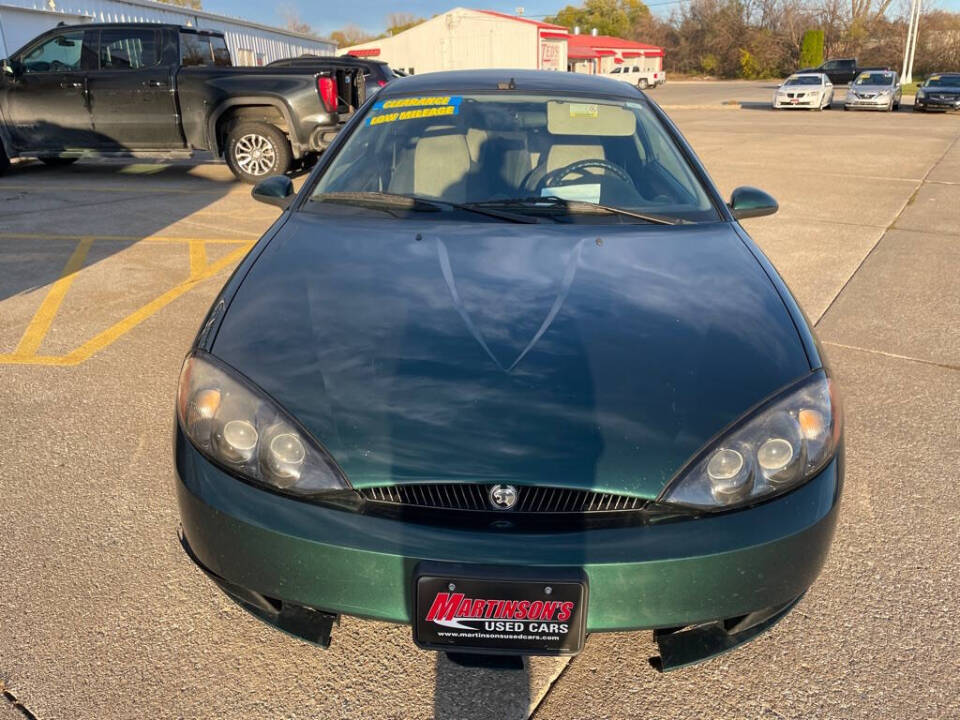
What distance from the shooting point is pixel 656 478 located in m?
1.70

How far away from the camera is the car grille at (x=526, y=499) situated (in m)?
1.69

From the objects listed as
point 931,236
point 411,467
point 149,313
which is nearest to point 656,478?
point 411,467

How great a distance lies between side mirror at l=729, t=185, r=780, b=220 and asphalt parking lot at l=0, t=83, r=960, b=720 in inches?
42.3

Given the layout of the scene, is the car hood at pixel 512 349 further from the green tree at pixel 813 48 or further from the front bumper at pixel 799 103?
the green tree at pixel 813 48

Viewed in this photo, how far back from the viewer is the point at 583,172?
3186mm

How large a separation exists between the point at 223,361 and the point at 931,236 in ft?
24.4

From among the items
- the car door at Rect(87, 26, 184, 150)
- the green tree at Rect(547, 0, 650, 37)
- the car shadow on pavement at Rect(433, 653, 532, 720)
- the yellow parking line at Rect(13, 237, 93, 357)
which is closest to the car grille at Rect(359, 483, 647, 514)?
the car shadow on pavement at Rect(433, 653, 532, 720)

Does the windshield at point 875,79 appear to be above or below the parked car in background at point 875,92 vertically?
above

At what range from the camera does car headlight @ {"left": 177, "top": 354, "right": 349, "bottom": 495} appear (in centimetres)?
175

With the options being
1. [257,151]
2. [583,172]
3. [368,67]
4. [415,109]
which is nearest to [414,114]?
[415,109]

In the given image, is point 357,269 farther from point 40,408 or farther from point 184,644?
point 40,408

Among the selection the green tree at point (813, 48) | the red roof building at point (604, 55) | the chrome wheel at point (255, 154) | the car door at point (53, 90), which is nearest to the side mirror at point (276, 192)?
the chrome wheel at point (255, 154)

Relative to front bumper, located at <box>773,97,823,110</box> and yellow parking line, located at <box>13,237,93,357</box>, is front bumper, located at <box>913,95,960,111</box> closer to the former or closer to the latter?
front bumper, located at <box>773,97,823,110</box>

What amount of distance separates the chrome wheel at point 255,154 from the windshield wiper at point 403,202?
7.13 meters
